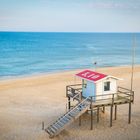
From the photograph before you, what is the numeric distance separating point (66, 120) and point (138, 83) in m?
23.1

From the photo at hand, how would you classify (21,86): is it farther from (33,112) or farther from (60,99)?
(33,112)

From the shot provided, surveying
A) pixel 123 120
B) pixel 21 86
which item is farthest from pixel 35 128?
pixel 21 86

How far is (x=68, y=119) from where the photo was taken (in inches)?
961

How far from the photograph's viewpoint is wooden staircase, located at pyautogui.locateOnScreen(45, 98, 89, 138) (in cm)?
2406

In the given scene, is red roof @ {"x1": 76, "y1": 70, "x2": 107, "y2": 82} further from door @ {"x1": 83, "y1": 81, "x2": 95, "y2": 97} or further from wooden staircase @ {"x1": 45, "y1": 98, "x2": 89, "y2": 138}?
wooden staircase @ {"x1": 45, "y1": 98, "x2": 89, "y2": 138}

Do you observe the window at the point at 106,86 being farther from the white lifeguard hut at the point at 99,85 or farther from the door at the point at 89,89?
the door at the point at 89,89

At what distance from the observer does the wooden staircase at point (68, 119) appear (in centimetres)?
2406

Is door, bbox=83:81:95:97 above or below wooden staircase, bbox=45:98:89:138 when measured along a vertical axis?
above

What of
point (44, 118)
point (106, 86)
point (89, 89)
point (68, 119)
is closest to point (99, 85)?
point (106, 86)

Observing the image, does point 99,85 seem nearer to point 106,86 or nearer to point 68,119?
point 106,86

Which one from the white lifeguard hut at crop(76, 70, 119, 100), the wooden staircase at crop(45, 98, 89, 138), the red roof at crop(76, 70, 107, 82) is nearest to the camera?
the wooden staircase at crop(45, 98, 89, 138)

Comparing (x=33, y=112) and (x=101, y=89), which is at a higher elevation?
(x=101, y=89)

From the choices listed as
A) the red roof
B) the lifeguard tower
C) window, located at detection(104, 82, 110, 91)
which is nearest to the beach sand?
the lifeguard tower

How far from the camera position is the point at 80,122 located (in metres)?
26.7
